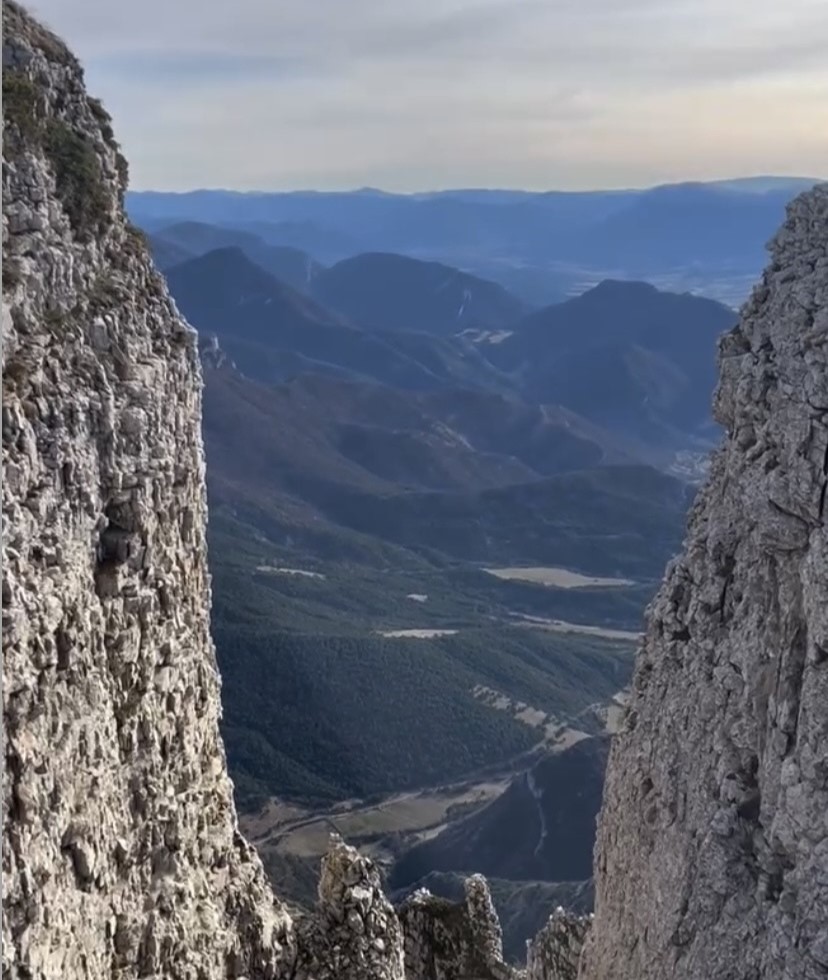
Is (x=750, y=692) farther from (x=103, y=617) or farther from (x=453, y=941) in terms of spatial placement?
(x=453, y=941)

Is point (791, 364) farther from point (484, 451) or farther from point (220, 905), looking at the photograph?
point (484, 451)

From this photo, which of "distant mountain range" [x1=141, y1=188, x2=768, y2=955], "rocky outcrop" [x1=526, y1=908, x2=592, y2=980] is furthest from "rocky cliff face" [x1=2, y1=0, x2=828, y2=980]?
"distant mountain range" [x1=141, y1=188, x2=768, y2=955]

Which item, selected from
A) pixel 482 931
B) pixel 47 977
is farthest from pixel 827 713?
pixel 482 931

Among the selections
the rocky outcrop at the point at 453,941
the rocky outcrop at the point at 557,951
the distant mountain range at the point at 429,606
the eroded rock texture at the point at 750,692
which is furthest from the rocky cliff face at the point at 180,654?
the distant mountain range at the point at 429,606

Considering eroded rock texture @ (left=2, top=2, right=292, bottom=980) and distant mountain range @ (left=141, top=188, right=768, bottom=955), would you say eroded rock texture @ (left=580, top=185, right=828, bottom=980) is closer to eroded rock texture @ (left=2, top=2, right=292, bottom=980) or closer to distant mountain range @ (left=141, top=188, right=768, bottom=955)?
eroded rock texture @ (left=2, top=2, right=292, bottom=980)

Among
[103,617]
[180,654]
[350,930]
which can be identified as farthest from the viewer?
[350,930]

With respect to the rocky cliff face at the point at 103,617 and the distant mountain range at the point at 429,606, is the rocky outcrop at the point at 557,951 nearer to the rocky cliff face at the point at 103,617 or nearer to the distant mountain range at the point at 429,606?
the rocky cliff face at the point at 103,617

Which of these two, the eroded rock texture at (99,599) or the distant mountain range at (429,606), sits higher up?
the eroded rock texture at (99,599)

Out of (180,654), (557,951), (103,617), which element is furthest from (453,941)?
(103,617)
